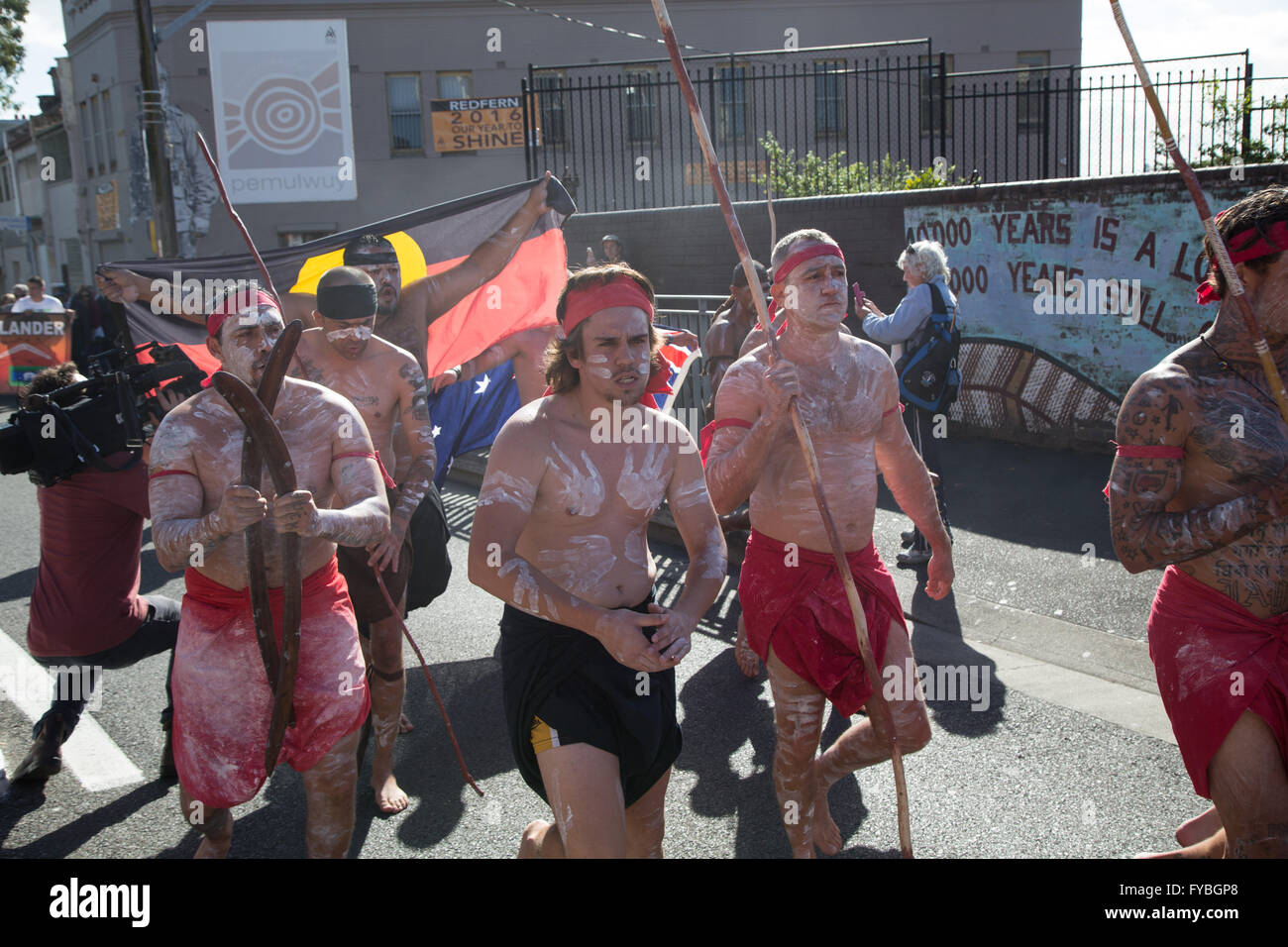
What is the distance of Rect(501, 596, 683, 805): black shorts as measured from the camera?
2.75 metres

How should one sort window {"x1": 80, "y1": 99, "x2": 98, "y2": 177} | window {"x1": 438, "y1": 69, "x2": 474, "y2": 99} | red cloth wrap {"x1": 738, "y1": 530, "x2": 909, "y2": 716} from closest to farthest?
red cloth wrap {"x1": 738, "y1": 530, "x2": 909, "y2": 716} < window {"x1": 438, "y1": 69, "x2": 474, "y2": 99} < window {"x1": 80, "y1": 99, "x2": 98, "y2": 177}

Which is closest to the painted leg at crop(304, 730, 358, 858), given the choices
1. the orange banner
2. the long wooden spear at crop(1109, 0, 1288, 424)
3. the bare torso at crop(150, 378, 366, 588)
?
the bare torso at crop(150, 378, 366, 588)

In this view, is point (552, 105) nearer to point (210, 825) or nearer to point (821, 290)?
point (821, 290)

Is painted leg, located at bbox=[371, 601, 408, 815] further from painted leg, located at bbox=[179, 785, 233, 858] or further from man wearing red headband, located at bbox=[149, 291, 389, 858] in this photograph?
man wearing red headband, located at bbox=[149, 291, 389, 858]

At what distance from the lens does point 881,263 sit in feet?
36.6

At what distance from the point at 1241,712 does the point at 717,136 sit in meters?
18.0

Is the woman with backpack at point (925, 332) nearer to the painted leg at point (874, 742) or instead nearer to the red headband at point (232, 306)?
the painted leg at point (874, 742)

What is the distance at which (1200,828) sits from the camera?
319 centimetres

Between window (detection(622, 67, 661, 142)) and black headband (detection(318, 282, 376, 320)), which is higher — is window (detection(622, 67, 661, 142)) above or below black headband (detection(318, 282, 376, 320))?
above

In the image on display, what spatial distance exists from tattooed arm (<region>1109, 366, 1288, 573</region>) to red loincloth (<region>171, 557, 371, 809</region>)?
2.28m

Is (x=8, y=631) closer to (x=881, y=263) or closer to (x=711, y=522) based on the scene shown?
(x=711, y=522)

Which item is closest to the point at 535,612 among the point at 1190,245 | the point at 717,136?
the point at 1190,245

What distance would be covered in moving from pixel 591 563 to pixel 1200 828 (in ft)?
6.61

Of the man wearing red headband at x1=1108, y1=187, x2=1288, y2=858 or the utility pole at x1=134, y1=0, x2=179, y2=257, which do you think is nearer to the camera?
the man wearing red headband at x1=1108, y1=187, x2=1288, y2=858
